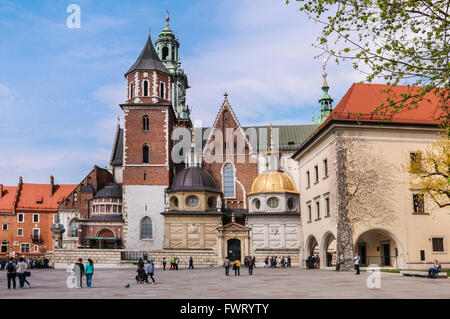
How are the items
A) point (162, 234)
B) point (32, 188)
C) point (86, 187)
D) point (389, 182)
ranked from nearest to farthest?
point (389, 182) → point (162, 234) → point (86, 187) → point (32, 188)

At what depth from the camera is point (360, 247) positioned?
4191 centimetres

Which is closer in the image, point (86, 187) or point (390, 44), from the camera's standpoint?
point (390, 44)

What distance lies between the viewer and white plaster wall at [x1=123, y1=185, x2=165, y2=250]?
185 feet

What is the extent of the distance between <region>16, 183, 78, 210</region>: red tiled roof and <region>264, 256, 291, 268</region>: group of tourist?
147ft

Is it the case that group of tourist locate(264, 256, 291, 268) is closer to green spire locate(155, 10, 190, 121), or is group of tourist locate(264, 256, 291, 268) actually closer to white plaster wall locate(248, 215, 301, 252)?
white plaster wall locate(248, 215, 301, 252)

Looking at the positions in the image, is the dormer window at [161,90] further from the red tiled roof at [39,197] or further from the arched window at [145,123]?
the red tiled roof at [39,197]

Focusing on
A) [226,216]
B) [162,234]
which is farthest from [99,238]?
[226,216]

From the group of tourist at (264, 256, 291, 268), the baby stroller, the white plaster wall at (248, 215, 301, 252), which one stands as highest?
the white plaster wall at (248, 215, 301, 252)

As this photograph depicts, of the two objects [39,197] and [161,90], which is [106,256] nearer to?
[161,90]

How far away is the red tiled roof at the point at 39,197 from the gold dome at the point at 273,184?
40645 millimetres

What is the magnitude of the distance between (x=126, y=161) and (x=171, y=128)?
678 centimetres

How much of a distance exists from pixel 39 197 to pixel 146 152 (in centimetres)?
3318

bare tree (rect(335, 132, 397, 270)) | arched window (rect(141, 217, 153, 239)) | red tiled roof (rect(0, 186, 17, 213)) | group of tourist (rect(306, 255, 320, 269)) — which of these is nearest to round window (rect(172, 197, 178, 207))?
arched window (rect(141, 217, 153, 239))
